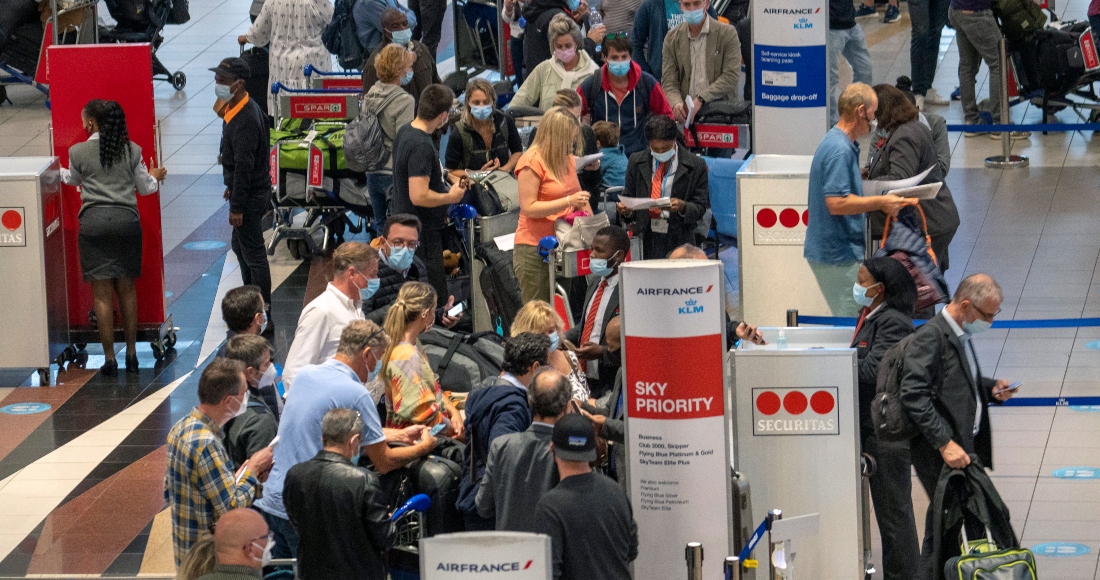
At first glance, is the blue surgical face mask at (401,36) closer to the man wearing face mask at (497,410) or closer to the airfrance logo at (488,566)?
the man wearing face mask at (497,410)

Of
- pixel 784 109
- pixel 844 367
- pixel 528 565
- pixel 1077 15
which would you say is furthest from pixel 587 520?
pixel 1077 15

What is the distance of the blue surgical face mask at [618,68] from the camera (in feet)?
36.0

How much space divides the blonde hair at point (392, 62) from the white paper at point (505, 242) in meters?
1.83

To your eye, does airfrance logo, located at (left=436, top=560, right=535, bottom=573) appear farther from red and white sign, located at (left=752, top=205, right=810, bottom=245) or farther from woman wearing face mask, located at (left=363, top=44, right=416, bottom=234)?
woman wearing face mask, located at (left=363, top=44, right=416, bottom=234)

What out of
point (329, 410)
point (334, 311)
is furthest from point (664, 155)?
point (329, 410)

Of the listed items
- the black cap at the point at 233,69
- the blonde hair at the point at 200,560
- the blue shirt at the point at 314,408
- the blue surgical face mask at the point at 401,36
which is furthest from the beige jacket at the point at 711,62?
the blonde hair at the point at 200,560

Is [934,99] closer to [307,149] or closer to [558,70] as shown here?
[558,70]

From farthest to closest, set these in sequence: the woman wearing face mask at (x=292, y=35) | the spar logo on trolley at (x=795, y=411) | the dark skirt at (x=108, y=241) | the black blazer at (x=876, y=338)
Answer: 1. the woman wearing face mask at (x=292, y=35)
2. the dark skirt at (x=108, y=241)
3. the black blazer at (x=876, y=338)
4. the spar logo on trolley at (x=795, y=411)

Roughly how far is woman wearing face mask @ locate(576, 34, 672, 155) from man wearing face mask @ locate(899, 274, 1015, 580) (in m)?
4.61

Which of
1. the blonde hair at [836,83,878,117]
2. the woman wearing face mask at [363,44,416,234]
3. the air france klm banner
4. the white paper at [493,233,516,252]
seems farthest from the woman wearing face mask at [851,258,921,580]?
the woman wearing face mask at [363,44,416,234]

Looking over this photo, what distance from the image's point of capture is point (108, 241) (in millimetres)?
10164

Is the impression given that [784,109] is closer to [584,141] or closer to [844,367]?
[584,141]

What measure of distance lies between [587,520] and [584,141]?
16.3ft

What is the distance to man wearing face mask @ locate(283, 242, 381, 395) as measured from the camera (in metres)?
7.30
